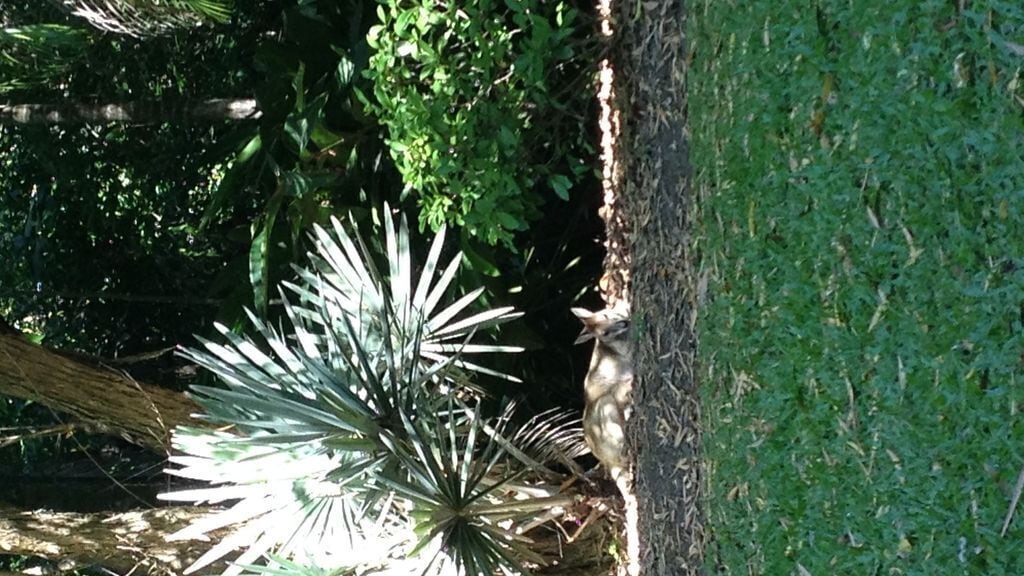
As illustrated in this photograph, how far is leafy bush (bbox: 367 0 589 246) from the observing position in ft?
8.21

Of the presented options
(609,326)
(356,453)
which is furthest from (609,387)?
(356,453)

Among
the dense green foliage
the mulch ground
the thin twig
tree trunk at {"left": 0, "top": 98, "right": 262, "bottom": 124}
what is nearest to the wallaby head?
the mulch ground

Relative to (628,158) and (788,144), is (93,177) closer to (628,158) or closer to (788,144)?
(628,158)

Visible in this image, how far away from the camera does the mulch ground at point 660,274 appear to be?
2.34 meters

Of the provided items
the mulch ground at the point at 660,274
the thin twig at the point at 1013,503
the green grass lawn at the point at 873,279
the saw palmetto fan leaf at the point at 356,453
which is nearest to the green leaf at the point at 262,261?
the saw palmetto fan leaf at the point at 356,453

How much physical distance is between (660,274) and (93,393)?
1823 mm

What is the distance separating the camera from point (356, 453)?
243 centimetres

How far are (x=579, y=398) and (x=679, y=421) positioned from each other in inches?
54.4

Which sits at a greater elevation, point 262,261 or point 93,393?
point 262,261

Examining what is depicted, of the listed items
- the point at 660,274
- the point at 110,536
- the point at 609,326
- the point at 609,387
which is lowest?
the point at 110,536

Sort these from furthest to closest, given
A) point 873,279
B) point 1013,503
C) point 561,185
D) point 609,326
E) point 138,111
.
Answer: point 138,111 → point 609,326 → point 561,185 → point 873,279 → point 1013,503

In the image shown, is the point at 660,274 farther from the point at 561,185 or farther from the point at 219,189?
the point at 219,189

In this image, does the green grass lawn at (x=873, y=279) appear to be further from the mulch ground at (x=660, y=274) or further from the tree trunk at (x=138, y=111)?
the tree trunk at (x=138, y=111)

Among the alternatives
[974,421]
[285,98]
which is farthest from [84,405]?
[974,421]
